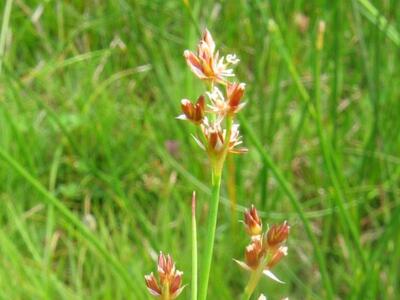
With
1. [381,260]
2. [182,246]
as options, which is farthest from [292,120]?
[381,260]

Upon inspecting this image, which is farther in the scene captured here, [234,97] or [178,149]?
[178,149]

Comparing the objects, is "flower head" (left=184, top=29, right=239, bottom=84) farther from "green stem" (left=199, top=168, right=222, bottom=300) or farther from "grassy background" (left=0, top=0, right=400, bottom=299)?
"grassy background" (left=0, top=0, right=400, bottom=299)

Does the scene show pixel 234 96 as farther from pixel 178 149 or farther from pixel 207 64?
pixel 178 149

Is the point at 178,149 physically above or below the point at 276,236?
below

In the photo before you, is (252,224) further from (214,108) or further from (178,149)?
(178,149)

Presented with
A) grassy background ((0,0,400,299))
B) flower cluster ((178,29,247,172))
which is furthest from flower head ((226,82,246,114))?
grassy background ((0,0,400,299))

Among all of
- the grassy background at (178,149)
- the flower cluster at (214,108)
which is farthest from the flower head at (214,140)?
the grassy background at (178,149)

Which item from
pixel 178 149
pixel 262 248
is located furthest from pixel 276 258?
pixel 178 149
